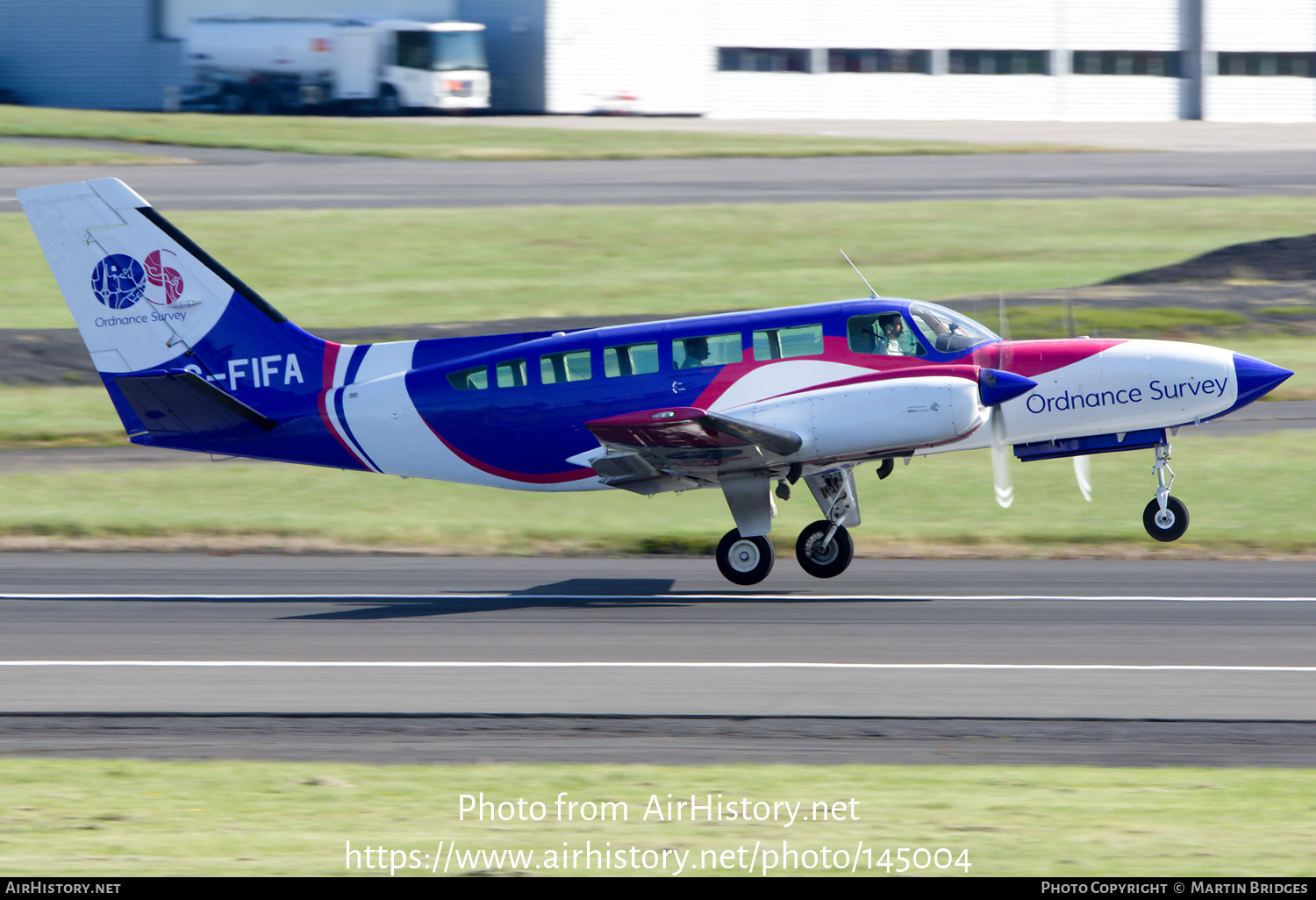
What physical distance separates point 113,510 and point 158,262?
15.5 feet

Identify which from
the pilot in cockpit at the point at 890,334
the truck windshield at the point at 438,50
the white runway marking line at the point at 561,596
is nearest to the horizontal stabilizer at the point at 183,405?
the white runway marking line at the point at 561,596

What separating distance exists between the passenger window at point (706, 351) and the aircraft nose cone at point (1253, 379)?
200 inches

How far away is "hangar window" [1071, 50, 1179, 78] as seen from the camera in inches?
2384

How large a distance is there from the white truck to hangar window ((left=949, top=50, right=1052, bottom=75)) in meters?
20.4

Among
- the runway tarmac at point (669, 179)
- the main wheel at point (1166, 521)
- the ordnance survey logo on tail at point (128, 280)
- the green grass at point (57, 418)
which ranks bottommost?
the main wheel at point (1166, 521)

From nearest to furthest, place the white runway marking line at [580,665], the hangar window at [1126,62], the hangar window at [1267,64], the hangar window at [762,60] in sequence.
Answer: the white runway marking line at [580,665], the hangar window at [762,60], the hangar window at [1267,64], the hangar window at [1126,62]

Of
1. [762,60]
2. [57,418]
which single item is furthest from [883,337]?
[762,60]

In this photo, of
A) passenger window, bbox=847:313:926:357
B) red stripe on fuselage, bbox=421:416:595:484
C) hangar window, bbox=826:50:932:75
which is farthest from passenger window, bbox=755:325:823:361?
hangar window, bbox=826:50:932:75

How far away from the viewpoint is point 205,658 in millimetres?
12367

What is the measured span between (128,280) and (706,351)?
6607 millimetres

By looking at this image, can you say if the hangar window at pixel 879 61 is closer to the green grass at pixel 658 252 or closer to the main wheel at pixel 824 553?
the green grass at pixel 658 252

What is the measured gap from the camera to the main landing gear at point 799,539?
Answer: 1537cm
